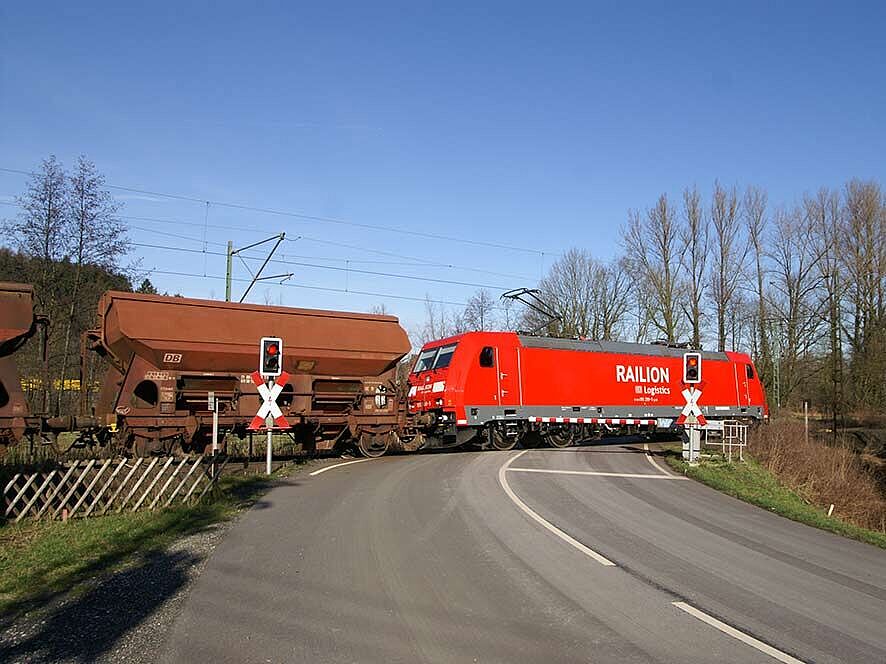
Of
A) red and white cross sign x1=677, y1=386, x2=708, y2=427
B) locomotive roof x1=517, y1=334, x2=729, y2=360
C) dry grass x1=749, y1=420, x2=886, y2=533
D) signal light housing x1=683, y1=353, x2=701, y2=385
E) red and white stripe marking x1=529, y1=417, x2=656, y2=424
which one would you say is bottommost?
dry grass x1=749, y1=420, x2=886, y2=533

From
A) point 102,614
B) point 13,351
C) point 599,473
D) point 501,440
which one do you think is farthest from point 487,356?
point 102,614

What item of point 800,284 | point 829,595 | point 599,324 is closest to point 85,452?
point 829,595

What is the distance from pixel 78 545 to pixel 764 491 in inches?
516

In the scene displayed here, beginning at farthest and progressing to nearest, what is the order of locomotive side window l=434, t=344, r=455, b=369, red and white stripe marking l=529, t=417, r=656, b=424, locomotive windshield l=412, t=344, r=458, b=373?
red and white stripe marking l=529, t=417, r=656, b=424
locomotive windshield l=412, t=344, r=458, b=373
locomotive side window l=434, t=344, r=455, b=369

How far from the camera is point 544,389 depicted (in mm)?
24609

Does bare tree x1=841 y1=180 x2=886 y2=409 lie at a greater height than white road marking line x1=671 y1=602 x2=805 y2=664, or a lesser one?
greater

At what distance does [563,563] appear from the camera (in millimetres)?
8398

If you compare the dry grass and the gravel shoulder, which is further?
the dry grass

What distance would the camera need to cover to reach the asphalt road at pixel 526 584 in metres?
5.70

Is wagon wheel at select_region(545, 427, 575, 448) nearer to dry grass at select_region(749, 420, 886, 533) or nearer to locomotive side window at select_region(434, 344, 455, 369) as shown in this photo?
locomotive side window at select_region(434, 344, 455, 369)

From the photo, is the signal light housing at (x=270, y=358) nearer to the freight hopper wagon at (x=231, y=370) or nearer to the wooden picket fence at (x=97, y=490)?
the freight hopper wagon at (x=231, y=370)

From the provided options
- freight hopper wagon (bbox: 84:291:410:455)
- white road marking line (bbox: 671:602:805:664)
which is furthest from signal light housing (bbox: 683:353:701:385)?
white road marking line (bbox: 671:602:805:664)

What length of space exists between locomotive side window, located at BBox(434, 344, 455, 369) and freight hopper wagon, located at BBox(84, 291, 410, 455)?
2564mm

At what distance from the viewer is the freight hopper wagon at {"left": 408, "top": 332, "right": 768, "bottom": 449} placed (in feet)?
74.8
